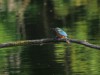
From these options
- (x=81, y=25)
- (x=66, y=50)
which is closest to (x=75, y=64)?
(x=66, y=50)

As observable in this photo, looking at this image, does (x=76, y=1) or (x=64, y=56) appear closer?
(x=76, y=1)

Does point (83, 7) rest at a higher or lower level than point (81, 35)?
higher

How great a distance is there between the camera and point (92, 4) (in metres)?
2.64

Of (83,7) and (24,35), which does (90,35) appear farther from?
(24,35)

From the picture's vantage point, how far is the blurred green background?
2578mm

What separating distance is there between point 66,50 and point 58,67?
0.61 metres

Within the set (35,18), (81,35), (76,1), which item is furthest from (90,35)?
(35,18)

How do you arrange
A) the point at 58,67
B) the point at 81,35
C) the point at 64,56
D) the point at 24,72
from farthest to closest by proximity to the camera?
the point at 58,67 → the point at 24,72 → the point at 64,56 → the point at 81,35

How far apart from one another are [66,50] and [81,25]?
0.22 metres

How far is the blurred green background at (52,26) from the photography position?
2.58 metres

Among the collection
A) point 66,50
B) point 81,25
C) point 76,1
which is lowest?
point 66,50

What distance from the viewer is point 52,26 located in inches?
116

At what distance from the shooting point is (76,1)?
8.50 ft

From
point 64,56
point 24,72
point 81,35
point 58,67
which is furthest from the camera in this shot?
point 58,67
